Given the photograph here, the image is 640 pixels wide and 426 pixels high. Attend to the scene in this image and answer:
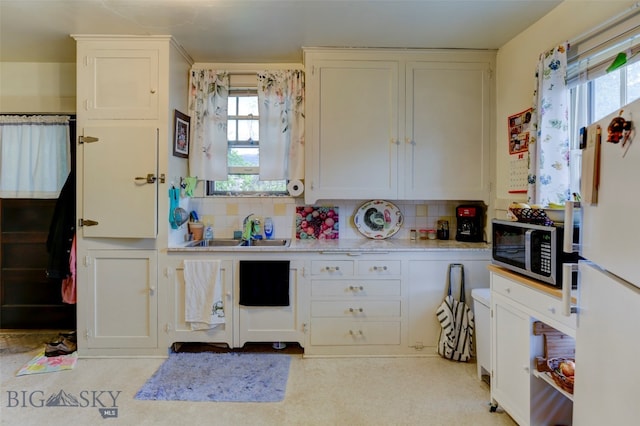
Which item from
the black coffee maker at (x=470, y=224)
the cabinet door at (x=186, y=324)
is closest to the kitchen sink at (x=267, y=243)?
the cabinet door at (x=186, y=324)

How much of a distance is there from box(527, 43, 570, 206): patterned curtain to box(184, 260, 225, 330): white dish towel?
2.23 metres

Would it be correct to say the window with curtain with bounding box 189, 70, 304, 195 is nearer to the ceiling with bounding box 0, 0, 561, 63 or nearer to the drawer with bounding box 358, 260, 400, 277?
the ceiling with bounding box 0, 0, 561, 63

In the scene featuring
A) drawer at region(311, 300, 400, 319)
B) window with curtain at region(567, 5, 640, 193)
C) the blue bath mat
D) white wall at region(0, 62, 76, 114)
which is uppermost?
white wall at region(0, 62, 76, 114)

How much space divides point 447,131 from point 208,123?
6.57ft

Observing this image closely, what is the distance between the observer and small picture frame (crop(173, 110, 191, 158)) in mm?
2701

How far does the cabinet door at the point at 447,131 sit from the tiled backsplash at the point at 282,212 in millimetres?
314

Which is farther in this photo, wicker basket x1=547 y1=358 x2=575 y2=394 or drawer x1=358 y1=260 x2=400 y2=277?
drawer x1=358 y1=260 x2=400 y2=277

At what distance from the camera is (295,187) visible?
2.98m

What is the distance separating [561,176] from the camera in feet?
6.72

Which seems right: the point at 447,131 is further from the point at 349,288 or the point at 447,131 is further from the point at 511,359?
the point at 511,359

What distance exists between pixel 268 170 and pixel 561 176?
2111 millimetres

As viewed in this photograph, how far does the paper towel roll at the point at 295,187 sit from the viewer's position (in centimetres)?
298

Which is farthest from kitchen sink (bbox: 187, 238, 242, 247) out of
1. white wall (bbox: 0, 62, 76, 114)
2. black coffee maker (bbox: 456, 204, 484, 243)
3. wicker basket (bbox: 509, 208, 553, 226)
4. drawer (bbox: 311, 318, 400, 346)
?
wicker basket (bbox: 509, 208, 553, 226)

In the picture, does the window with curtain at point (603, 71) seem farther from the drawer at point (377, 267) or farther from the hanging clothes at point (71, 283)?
the hanging clothes at point (71, 283)
